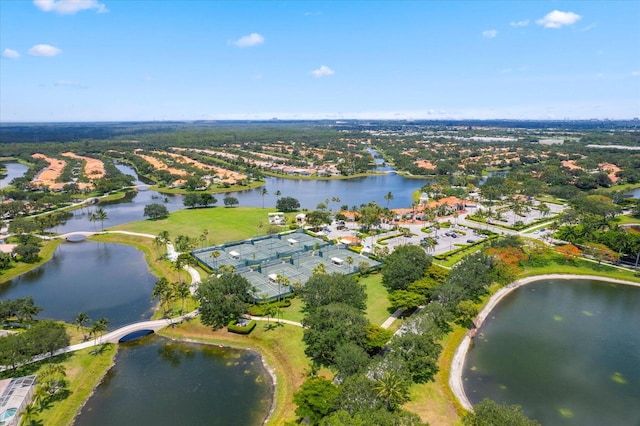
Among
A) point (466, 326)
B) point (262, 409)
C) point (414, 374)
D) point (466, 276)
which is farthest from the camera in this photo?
point (466, 276)

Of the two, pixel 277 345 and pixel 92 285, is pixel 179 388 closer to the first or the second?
pixel 277 345

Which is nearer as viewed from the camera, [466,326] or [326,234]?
[466,326]

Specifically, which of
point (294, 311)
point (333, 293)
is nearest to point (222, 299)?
point (294, 311)

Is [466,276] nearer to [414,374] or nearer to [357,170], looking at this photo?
[414,374]

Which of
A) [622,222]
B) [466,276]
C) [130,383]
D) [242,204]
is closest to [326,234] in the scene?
[466,276]

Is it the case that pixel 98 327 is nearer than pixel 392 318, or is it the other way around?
pixel 98 327
